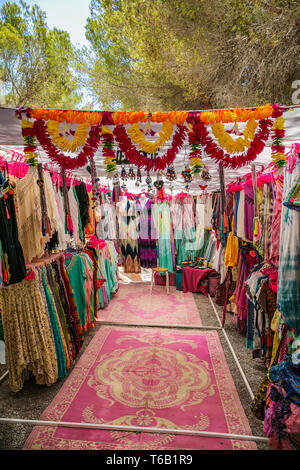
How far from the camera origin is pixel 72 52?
7.62 meters

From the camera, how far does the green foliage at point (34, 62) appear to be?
7598mm

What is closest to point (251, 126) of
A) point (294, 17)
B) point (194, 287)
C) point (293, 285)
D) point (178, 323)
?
point (293, 285)

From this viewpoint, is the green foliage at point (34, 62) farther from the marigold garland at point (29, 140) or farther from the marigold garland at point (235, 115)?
the marigold garland at point (235, 115)

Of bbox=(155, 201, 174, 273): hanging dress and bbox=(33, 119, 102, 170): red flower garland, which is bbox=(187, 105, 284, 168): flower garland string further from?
bbox=(155, 201, 174, 273): hanging dress

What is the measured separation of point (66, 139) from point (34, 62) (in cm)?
796

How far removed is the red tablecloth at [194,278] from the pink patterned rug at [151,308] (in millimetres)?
148

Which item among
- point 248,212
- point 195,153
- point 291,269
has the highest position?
point 195,153

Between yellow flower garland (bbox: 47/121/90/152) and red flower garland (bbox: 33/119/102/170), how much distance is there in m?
0.05

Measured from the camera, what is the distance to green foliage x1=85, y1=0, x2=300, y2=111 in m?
4.90

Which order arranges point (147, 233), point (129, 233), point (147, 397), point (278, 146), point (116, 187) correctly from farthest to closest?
point (129, 233) → point (147, 233) → point (116, 187) → point (147, 397) → point (278, 146)

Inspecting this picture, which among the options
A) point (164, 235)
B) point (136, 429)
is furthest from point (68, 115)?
point (164, 235)

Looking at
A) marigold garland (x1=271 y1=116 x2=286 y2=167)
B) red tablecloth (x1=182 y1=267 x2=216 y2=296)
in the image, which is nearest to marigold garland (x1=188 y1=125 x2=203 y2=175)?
marigold garland (x1=271 y1=116 x2=286 y2=167)

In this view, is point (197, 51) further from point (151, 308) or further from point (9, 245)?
point (9, 245)

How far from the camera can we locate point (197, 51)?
5.73m
